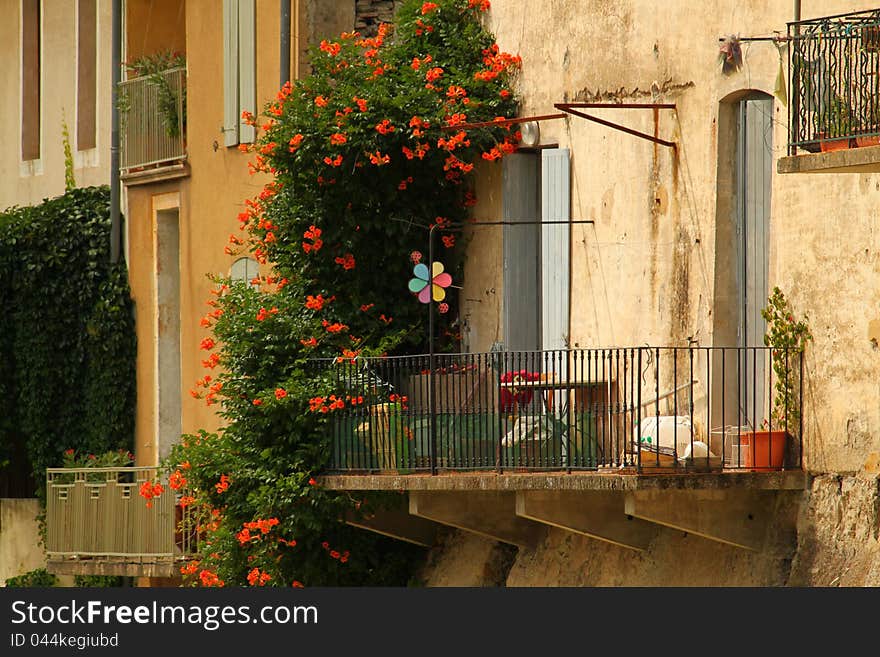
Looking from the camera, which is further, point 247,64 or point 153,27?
point 153,27

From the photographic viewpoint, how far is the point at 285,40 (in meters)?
20.8

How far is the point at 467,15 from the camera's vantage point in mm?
19000

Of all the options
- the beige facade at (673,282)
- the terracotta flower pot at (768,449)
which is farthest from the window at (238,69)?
the terracotta flower pot at (768,449)

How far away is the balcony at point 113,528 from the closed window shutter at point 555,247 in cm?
463

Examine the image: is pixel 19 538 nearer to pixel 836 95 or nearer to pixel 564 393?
pixel 564 393

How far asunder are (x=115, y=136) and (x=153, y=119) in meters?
0.99

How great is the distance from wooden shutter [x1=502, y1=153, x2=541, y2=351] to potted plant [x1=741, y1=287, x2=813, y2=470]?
3.64m

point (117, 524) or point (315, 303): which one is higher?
point (315, 303)

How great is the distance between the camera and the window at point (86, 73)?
25.8 metres

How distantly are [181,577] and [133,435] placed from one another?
285cm

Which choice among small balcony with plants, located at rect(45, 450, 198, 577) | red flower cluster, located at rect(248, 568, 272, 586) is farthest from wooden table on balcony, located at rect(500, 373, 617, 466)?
small balcony with plants, located at rect(45, 450, 198, 577)

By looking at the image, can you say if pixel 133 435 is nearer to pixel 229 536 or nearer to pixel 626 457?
pixel 229 536

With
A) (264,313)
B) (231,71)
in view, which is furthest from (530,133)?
(231,71)

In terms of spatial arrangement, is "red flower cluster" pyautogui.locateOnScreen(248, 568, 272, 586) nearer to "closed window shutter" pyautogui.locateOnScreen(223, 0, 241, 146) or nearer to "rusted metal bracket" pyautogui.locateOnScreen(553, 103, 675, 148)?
"rusted metal bracket" pyautogui.locateOnScreen(553, 103, 675, 148)
